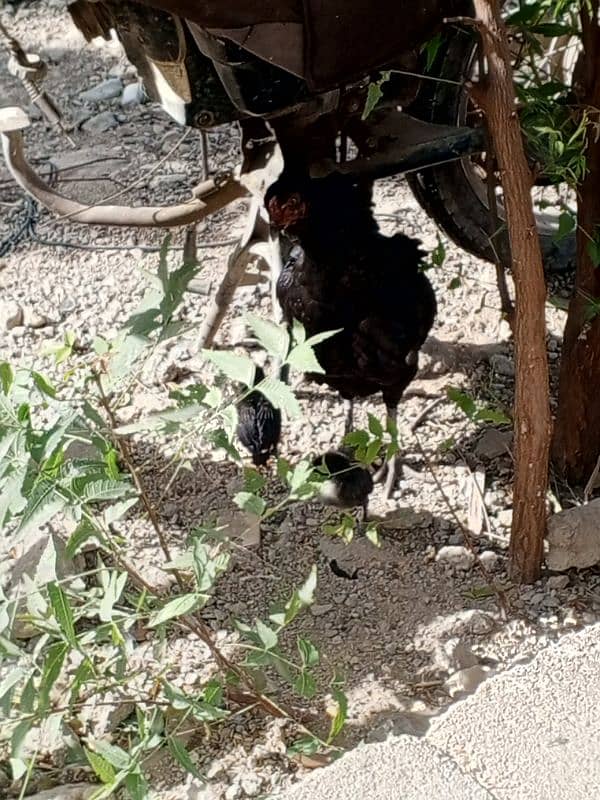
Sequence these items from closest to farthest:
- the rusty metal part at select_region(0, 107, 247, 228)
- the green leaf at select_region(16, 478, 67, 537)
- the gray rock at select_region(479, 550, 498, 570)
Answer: the green leaf at select_region(16, 478, 67, 537)
the gray rock at select_region(479, 550, 498, 570)
the rusty metal part at select_region(0, 107, 247, 228)

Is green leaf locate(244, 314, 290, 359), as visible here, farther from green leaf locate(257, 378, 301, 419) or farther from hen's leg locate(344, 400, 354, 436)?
hen's leg locate(344, 400, 354, 436)

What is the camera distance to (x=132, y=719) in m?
1.93

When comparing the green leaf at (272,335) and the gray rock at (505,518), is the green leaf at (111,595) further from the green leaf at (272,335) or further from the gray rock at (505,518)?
the gray rock at (505,518)

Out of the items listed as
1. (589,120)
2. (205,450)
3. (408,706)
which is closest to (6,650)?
(408,706)

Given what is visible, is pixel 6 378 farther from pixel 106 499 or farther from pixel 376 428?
pixel 376 428

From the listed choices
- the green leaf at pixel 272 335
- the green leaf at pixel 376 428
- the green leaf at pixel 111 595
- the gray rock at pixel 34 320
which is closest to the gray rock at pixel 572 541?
the green leaf at pixel 376 428

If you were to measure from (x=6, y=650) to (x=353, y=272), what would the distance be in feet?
3.25

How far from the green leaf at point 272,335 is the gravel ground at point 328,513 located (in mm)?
709

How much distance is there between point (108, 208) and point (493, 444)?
1106mm

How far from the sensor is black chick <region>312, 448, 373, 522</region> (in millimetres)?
2246

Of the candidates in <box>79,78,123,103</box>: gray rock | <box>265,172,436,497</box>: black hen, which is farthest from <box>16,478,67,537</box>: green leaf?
<box>79,78,123,103</box>: gray rock

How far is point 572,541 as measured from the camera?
2.11 m

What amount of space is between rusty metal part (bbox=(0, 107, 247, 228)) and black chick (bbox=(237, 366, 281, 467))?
473 millimetres

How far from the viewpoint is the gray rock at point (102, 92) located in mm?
4082
